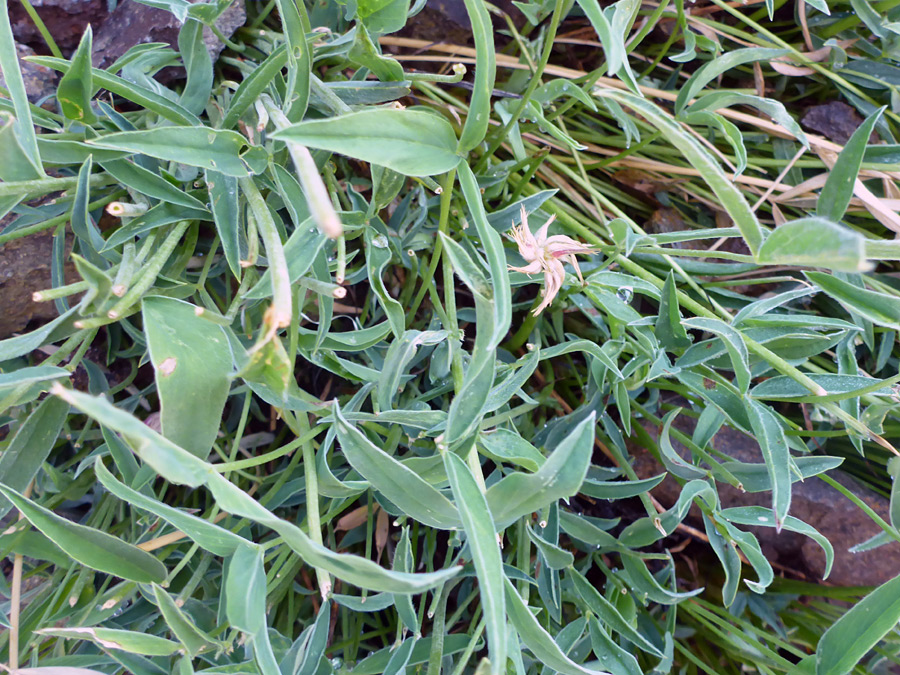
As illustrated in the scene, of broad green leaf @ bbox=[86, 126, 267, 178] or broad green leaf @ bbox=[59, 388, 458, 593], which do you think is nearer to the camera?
broad green leaf @ bbox=[59, 388, 458, 593]

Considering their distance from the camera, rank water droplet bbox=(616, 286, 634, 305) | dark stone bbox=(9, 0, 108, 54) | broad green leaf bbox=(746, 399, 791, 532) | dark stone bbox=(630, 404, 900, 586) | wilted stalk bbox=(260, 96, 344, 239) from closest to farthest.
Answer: wilted stalk bbox=(260, 96, 344, 239), broad green leaf bbox=(746, 399, 791, 532), water droplet bbox=(616, 286, 634, 305), dark stone bbox=(9, 0, 108, 54), dark stone bbox=(630, 404, 900, 586)

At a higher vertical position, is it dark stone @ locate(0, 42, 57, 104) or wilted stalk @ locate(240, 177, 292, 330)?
wilted stalk @ locate(240, 177, 292, 330)

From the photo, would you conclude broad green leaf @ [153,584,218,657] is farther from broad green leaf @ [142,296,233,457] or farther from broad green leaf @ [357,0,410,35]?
broad green leaf @ [357,0,410,35]

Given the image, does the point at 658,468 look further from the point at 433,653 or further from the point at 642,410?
the point at 433,653

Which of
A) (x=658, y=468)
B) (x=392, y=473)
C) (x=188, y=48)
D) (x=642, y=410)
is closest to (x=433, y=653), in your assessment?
(x=392, y=473)

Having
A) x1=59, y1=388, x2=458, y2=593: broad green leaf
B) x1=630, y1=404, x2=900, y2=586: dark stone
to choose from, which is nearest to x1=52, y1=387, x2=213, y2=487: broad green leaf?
x1=59, y1=388, x2=458, y2=593: broad green leaf
